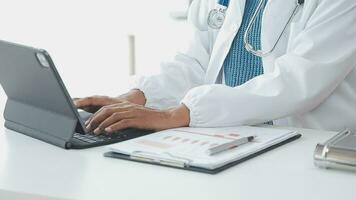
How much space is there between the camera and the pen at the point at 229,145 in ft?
2.74

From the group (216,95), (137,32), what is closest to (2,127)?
(216,95)

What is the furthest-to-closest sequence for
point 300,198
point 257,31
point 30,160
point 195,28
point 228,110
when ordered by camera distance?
point 195,28
point 257,31
point 228,110
point 30,160
point 300,198

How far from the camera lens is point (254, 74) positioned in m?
1.42

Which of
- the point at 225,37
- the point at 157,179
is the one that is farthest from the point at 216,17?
the point at 157,179

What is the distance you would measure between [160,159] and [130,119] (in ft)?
0.71

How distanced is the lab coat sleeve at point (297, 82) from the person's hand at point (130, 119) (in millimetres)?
54

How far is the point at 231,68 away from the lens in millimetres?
1465

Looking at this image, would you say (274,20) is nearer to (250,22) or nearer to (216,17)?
(250,22)

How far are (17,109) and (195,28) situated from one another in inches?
27.3

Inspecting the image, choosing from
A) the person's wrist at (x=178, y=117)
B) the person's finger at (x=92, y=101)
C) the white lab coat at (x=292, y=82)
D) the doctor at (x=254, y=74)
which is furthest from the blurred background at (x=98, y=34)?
the person's wrist at (x=178, y=117)

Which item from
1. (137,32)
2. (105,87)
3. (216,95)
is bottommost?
(105,87)

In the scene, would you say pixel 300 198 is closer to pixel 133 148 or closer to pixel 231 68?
pixel 133 148

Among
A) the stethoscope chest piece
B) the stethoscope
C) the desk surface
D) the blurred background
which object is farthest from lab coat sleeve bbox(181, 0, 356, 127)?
the blurred background

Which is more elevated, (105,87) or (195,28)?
(195,28)
